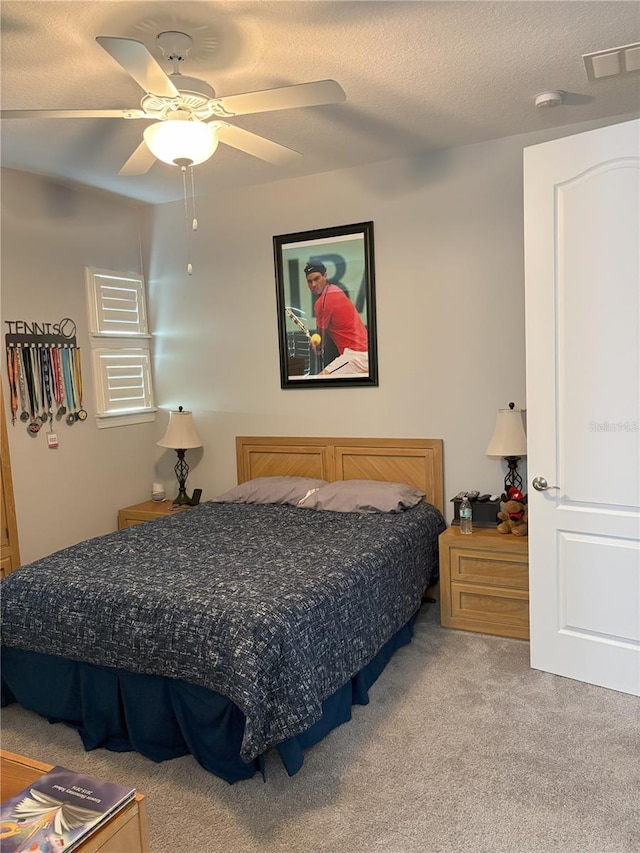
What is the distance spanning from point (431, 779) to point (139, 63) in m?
2.46

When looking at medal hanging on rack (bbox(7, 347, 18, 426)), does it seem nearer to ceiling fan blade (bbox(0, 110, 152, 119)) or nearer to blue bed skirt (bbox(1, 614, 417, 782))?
blue bed skirt (bbox(1, 614, 417, 782))

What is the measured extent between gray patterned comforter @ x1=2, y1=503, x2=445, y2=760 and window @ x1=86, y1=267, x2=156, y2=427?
4.47 feet

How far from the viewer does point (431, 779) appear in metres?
2.21

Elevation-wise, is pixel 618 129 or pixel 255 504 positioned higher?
pixel 618 129

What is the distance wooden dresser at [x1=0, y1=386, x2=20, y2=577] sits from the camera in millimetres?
3641

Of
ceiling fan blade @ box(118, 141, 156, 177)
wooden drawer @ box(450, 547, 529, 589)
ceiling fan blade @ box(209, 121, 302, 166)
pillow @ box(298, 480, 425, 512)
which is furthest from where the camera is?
pillow @ box(298, 480, 425, 512)

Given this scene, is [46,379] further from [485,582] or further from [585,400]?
[585,400]

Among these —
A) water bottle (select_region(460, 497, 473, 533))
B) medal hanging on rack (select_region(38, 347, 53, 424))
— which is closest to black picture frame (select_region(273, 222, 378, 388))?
water bottle (select_region(460, 497, 473, 533))

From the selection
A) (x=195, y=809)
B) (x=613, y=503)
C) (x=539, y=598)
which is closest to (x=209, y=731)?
(x=195, y=809)

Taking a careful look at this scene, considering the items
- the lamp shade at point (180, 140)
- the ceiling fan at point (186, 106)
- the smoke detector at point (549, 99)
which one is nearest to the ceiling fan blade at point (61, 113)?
the ceiling fan at point (186, 106)

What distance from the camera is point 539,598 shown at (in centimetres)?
293

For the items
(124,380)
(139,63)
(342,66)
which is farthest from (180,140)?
(124,380)

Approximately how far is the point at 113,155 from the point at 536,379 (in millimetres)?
2539

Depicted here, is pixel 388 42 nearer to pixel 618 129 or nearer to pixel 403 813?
pixel 618 129
